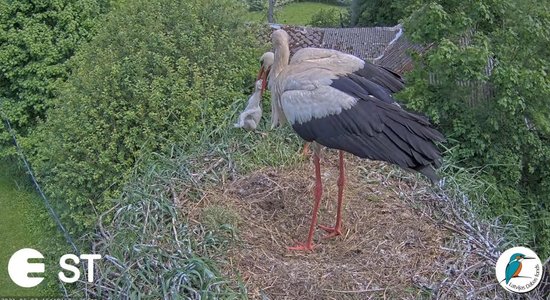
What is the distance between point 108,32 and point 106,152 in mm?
2061

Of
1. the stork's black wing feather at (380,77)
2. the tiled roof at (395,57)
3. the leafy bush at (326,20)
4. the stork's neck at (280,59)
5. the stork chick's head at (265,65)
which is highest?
the stork's neck at (280,59)

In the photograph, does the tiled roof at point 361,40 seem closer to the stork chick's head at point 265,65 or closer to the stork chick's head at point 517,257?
the stork chick's head at point 265,65

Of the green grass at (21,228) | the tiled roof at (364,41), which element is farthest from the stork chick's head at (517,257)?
the tiled roof at (364,41)

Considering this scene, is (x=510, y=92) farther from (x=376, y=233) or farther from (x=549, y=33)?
(x=376, y=233)

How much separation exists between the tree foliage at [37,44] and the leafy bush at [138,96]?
291cm

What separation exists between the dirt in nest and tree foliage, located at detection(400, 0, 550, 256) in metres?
1.26

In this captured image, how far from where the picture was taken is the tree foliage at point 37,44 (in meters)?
10.3

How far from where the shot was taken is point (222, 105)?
691 centimetres

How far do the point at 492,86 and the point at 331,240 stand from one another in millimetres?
Result: 3026

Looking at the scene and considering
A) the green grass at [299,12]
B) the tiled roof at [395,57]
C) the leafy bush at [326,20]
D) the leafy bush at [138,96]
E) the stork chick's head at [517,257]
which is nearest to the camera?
the stork chick's head at [517,257]

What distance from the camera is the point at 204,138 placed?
20.8ft

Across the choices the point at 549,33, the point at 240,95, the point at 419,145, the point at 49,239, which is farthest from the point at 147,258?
the point at 549,33

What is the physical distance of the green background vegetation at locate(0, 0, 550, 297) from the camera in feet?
20.8

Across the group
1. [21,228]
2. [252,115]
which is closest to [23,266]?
[21,228]
